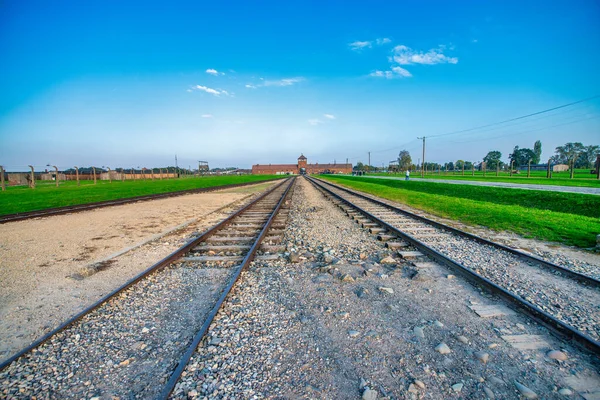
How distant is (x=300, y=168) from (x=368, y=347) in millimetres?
158001

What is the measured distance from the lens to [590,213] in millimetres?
10320

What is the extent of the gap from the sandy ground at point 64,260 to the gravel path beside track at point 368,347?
2.34 meters

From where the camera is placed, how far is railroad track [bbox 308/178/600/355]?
10.5ft

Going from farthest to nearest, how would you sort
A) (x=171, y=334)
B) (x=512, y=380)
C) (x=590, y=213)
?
(x=590, y=213) → (x=171, y=334) → (x=512, y=380)

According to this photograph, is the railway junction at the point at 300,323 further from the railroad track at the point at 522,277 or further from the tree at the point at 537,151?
the tree at the point at 537,151

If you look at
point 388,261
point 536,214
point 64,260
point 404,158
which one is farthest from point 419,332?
point 404,158

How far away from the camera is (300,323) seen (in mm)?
3305

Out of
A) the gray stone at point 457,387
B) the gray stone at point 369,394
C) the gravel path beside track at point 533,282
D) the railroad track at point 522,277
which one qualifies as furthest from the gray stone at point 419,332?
the gravel path beside track at point 533,282

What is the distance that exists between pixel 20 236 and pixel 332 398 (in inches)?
408

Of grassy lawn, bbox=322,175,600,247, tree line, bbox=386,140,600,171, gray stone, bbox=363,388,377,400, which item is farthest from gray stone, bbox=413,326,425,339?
tree line, bbox=386,140,600,171

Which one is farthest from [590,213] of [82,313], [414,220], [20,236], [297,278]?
[20,236]

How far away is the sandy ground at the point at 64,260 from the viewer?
357 cm

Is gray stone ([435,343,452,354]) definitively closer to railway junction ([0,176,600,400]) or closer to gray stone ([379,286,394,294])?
railway junction ([0,176,600,400])

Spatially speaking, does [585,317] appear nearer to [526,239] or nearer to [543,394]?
[543,394]
